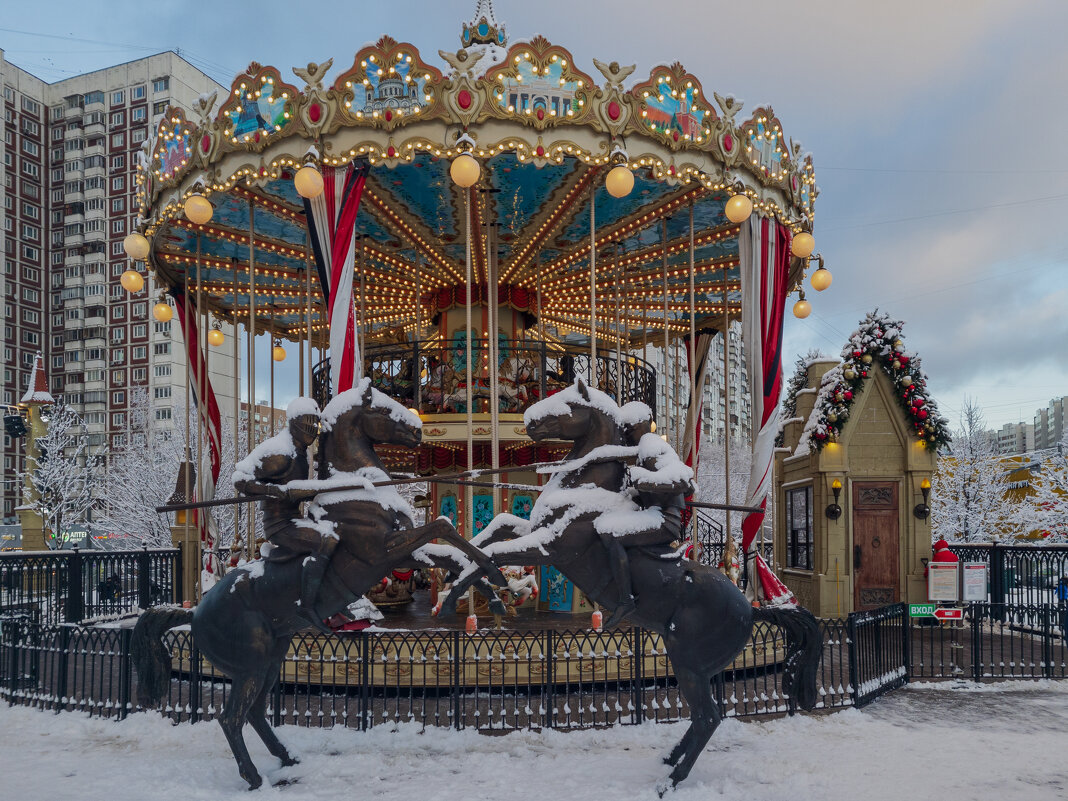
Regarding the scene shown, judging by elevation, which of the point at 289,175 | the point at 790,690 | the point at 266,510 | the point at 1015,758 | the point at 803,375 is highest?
the point at 289,175

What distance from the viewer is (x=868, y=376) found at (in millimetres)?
15352

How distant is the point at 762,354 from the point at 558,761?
6.54 metres

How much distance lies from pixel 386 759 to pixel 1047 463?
98.4ft

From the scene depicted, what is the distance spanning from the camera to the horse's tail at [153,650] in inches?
261

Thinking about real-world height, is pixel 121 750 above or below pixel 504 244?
below

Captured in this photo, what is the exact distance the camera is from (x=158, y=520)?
92.0 ft

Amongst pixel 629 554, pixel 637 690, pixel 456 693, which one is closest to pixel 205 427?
pixel 456 693

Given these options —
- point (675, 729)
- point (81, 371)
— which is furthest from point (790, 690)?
point (81, 371)

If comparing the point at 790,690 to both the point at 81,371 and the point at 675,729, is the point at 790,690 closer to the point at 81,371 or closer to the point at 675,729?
the point at 675,729

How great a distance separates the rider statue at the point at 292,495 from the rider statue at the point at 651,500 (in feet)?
7.08

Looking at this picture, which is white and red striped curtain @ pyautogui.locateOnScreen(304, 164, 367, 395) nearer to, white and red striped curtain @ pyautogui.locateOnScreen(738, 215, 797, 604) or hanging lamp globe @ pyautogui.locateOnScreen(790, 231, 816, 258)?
white and red striped curtain @ pyautogui.locateOnScreen(738, 215, 797, 604)

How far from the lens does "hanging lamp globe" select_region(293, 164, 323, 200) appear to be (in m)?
9.15

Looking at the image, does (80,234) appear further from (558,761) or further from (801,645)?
(801,645)

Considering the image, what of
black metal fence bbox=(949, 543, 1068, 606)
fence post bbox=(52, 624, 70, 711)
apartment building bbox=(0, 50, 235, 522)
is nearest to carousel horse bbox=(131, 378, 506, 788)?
fence post bbox=(52, 624, 70, 711)
